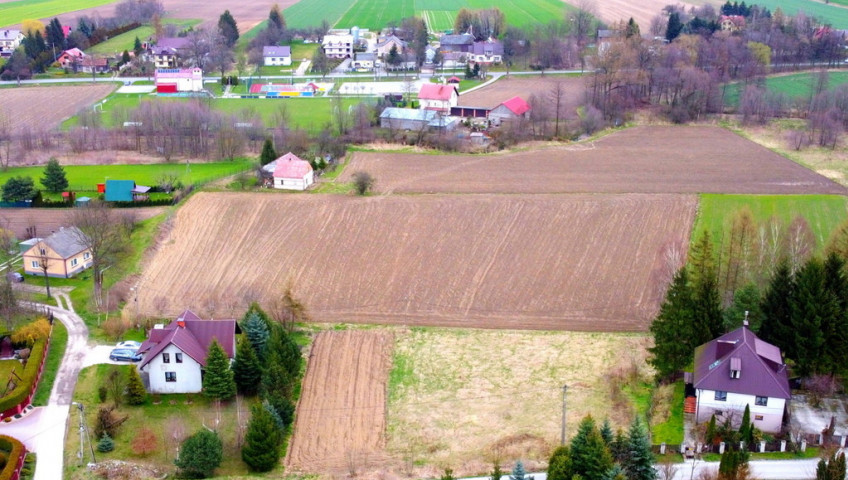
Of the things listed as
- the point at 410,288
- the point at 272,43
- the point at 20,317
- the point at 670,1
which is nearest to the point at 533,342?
the point at 410,288

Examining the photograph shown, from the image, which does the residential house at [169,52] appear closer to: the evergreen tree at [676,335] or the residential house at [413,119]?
the residential house at [413,119]

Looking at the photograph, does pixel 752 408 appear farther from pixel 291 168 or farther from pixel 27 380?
pixel 291 168

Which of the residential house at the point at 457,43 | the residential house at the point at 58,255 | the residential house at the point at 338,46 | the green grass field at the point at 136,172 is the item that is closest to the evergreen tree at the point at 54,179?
the green grass field at the point at 136,172

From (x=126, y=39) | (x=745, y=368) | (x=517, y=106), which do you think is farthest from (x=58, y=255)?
(x=126, y=39)

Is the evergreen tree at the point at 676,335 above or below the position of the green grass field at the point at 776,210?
below

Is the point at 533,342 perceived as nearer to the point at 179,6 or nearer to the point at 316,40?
the point at 316,40

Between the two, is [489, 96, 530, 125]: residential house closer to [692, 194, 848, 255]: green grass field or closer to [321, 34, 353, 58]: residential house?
[692, 194, 848, 255]: green grass field
